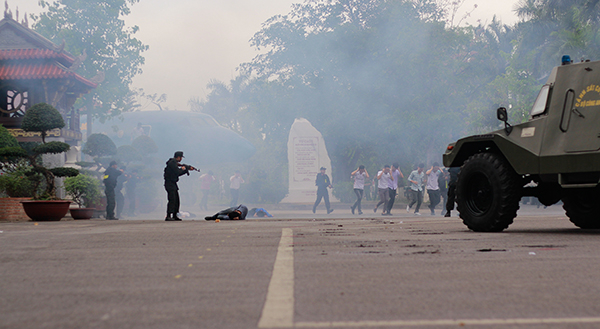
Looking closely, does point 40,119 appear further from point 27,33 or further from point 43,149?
point 27,33

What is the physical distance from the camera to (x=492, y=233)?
889 cm

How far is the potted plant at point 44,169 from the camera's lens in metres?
16.0

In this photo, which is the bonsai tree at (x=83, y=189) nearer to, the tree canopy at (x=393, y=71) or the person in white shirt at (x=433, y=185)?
the person in white shirt at (x=433, y=185)

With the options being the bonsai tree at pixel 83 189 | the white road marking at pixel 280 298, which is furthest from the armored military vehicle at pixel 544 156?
the bonsai tree at pixel 83 189

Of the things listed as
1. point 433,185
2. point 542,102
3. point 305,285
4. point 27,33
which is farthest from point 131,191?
point 305,285

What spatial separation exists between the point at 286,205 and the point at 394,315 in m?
28.0

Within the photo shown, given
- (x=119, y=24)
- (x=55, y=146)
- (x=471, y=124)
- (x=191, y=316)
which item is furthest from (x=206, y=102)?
(x=191, y=316)

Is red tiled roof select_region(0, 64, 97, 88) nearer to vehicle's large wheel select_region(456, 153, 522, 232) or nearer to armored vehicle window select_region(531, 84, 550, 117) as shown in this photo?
vehicle's large wheel select_region(456, 153, 522, 232)

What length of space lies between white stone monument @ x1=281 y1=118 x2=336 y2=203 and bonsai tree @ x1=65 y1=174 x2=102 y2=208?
1631 centimetres

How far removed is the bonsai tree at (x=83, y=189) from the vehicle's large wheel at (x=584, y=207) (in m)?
13.6

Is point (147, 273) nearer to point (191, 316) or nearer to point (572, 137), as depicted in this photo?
point (191, 316)

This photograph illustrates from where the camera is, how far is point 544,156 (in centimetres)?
854

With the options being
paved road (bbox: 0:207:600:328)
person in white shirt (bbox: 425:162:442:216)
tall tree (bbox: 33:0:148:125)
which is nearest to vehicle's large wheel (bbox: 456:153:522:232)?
paved road (bbox: 0:207:600:328)

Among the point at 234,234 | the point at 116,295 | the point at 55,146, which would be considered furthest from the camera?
the point at 55,146
